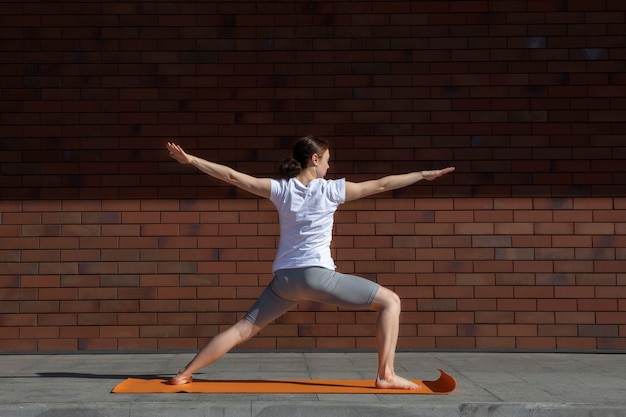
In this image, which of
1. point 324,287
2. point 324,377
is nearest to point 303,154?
point 324,287

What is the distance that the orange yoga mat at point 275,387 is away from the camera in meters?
6.27

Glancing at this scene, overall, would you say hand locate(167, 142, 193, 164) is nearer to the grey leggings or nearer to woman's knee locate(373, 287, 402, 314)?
the grey leggings

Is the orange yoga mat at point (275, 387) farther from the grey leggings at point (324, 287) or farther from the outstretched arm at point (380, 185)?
the outstretched arm at point (380, 185)

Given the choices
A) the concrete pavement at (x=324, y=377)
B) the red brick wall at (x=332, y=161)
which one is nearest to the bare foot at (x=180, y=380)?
the concrete pavement at (x=324, y=377)

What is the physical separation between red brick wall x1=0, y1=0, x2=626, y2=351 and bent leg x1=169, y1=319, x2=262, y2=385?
2288mm

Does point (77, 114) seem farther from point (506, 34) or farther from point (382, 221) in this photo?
point (506, 34)

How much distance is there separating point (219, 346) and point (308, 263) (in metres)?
0.82

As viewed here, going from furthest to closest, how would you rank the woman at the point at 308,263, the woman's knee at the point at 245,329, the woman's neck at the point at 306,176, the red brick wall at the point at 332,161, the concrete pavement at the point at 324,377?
the red brick wall at the point at 332,161
the woman's neck at the point at 306,176
the woman's knee at the point at 245,329
the woman at the point at 308,263
the concrete pavement at the point at 324,377

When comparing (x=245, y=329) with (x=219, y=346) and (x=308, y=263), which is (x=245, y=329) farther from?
(x=308, y=263)

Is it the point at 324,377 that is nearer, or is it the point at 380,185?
the point at 380,185

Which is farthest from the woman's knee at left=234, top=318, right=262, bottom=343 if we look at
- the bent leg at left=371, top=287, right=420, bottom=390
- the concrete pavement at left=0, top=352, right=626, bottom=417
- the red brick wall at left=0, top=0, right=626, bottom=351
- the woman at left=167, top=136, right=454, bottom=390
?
the red brick wall at left=0, top=0, right=626, bottom=351

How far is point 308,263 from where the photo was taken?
6363 millimetres

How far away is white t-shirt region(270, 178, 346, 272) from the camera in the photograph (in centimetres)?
640

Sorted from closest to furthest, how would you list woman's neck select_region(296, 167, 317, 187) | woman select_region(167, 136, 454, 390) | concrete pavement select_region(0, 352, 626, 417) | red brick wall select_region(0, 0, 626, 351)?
concrete pavement select_region(0, 352, 626, 417) → woman select_region(167, 136, 454, 390) → woman's neck select_region(296, 167, 317, 187) → red brick wall select_region(0, 0, 626, 351)
